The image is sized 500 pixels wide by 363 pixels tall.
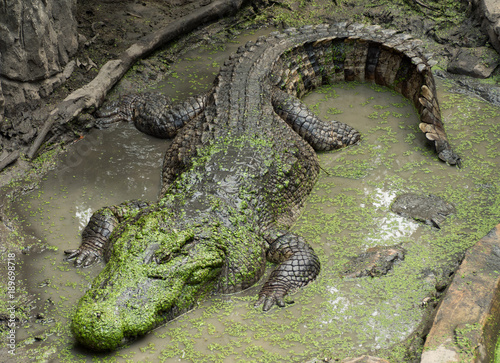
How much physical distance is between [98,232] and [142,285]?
1.10 meters

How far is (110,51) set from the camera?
254 inches

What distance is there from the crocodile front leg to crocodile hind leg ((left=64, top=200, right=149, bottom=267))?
3.89 ft

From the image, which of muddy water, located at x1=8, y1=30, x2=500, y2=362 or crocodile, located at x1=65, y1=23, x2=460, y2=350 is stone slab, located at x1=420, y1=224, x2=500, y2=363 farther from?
crocodile, located at x1=65, y1=23, x2=460, y2=350

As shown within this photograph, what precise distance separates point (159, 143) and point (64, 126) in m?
0.99

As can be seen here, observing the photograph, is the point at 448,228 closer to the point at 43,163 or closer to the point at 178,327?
the point at 178,327

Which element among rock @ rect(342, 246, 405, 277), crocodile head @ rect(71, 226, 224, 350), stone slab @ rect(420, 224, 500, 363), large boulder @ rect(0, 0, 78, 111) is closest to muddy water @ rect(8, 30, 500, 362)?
rock @ rect(342, 246, 405, 277)

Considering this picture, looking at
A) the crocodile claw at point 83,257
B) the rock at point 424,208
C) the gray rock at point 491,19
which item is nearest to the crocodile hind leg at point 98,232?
the crocodile claw at point 83,257

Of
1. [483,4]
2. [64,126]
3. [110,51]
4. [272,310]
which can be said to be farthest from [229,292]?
[483,4]

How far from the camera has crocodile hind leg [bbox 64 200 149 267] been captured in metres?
4.07

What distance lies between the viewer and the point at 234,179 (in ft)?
13.5

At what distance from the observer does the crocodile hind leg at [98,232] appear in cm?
407

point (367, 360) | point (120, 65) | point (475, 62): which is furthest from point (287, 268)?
point (475, 62)

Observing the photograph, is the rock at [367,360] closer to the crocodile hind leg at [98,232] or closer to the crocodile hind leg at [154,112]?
the crocodile hind leg at [98,232]

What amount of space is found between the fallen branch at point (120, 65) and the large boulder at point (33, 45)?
315mm
